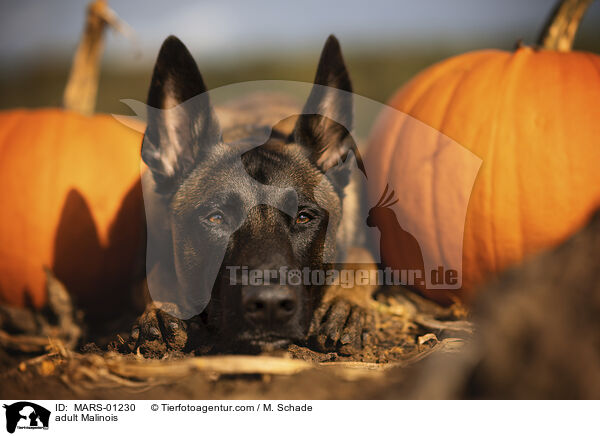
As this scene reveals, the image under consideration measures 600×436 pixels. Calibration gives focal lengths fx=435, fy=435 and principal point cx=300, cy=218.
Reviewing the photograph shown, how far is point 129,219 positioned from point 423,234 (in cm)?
198

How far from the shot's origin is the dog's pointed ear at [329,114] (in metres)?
2.44

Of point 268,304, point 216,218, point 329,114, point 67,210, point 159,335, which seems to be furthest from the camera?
point 67,210

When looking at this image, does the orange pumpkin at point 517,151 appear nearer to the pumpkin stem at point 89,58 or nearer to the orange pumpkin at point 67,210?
the orange pumpkin at point 67,210

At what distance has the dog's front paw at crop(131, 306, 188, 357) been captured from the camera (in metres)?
2.14

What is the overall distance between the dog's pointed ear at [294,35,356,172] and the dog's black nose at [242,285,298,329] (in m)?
1.11

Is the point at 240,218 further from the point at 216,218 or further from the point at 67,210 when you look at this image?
the point at 67,210

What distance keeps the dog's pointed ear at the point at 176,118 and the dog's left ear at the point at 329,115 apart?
22.7 inches

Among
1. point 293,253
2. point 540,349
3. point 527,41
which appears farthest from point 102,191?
point 527,41

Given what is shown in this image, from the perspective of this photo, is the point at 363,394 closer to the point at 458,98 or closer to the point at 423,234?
the point at 423,234

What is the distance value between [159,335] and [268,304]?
0.65m

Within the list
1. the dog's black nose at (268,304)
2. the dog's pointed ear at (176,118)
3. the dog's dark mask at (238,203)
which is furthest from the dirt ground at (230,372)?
the dog's pointed ear at (176,118)

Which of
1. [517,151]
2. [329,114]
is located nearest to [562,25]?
[517,151]

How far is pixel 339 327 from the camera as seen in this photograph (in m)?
2.34

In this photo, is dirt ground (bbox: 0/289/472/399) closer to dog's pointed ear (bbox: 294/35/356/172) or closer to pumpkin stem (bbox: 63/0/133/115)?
dog's pointed ear (bbox: 294/35/356/172)
